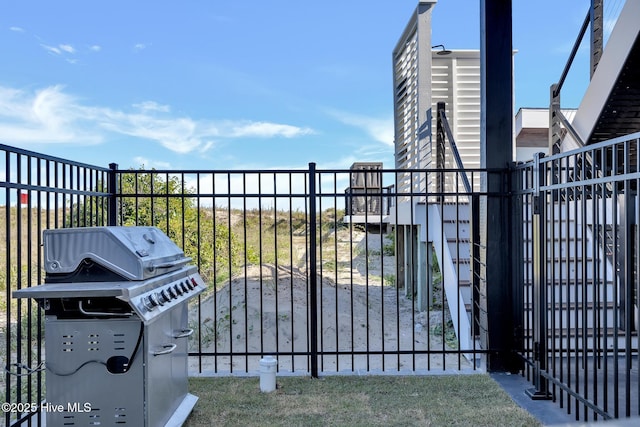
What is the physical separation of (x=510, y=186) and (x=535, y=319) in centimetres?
107

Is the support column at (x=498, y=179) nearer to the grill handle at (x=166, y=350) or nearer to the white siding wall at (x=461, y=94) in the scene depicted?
the grill handle at (x=166, y=350)

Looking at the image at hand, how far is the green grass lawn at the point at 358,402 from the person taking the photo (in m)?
2.70

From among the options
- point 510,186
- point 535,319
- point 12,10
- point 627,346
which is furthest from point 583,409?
point 12,10

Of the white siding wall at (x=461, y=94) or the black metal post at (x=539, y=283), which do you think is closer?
the black metal post at (x=539, y=283)

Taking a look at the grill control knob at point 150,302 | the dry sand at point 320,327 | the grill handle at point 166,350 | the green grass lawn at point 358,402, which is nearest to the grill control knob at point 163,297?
the grill control knob at point 150,302

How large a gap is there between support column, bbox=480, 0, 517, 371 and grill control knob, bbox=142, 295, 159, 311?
2.56 metres

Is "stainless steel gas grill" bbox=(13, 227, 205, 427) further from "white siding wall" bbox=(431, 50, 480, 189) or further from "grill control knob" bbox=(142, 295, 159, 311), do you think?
"white siding wall" bbox=(431, 50, 480, 189)

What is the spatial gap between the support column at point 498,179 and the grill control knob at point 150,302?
8.39ft

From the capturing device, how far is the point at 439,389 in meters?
3.20

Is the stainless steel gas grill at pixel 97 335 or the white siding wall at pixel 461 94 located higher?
the white siding wall at pixel 461 94

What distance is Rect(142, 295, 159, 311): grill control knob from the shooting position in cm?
200

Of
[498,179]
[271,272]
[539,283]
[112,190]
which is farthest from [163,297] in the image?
[271,272]

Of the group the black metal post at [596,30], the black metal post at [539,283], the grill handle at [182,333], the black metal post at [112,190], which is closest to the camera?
the grill handle at [182,333]

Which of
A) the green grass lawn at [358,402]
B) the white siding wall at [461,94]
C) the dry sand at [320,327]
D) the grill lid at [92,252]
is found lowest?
the dry sand at [320,327]
